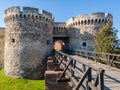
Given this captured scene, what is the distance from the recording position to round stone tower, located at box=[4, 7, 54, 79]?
20891 millimetres

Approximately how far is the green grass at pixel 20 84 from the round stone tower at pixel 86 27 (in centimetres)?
809

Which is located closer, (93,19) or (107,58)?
(107,58)

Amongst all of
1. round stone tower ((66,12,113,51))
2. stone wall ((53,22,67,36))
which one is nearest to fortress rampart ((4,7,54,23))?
stone wall ((53,22,67,36))

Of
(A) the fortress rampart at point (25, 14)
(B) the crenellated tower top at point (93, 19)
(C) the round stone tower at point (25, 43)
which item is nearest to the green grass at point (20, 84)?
(C) the round stone tower at point (25, 43)

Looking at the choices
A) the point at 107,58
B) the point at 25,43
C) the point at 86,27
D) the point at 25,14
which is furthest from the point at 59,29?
the point at 107,58

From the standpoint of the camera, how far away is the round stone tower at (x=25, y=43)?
68.5ft

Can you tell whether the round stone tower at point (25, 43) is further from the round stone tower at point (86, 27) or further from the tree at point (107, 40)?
the tree at point (107, 40)

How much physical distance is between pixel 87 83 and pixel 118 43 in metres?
14.5

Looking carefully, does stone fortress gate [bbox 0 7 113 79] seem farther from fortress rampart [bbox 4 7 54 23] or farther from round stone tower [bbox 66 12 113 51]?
round stone tower [bbox 66 12 113 51]

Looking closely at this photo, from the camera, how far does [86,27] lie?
82.8ft

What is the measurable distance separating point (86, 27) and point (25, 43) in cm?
839

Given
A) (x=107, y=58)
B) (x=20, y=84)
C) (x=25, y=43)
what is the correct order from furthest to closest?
(x=25, y=43) < (x=20, y=84) < (x=107, y=58)

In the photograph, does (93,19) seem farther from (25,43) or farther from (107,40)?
(25,43)

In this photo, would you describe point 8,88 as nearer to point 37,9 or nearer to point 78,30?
point 37,9
